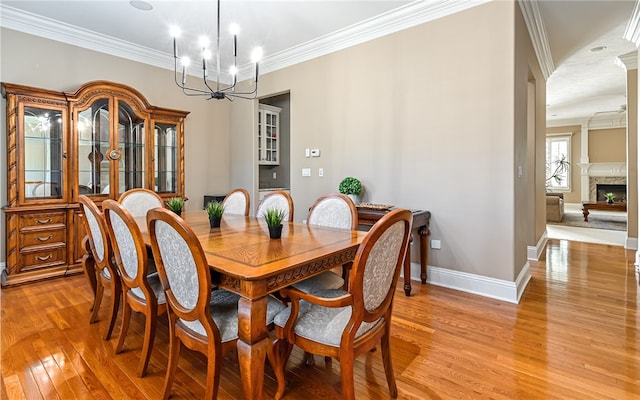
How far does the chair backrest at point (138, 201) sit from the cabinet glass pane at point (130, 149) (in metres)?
1.03

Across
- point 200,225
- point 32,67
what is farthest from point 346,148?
point 32,67

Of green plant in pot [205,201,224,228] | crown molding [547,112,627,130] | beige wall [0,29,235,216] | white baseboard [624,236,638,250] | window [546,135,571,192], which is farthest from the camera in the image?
window [546,135,571,192]

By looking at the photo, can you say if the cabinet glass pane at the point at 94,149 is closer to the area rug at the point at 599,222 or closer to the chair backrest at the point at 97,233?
the chair backrest at the point at 97,233

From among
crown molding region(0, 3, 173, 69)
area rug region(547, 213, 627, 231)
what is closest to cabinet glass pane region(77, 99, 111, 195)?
crown molding region(0, 3, 173, 69)

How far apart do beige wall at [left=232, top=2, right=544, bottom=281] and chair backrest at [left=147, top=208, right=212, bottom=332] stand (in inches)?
98.3

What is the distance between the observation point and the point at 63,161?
11.4 ft

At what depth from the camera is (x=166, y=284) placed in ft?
5.11

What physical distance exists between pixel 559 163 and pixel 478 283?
1031 cm

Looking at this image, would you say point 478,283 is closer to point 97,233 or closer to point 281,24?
point 97,233

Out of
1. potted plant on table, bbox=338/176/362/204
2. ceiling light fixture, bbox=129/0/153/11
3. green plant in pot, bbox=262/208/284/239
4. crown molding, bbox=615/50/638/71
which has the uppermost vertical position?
crown molding, bbox=615/50/638/71

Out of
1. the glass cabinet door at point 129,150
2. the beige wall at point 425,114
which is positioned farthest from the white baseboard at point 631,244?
the glass cabinet door at point 129,150

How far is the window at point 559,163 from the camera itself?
10734 millimetres

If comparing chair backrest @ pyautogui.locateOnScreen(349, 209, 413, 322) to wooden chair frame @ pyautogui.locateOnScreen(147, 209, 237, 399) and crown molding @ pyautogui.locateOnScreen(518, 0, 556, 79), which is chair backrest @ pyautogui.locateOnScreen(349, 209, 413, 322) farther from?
crown molding @ pyautogui.locateOnScreen(518, 0, 556, 79)

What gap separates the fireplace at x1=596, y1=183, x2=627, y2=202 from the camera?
9711 millimetres
